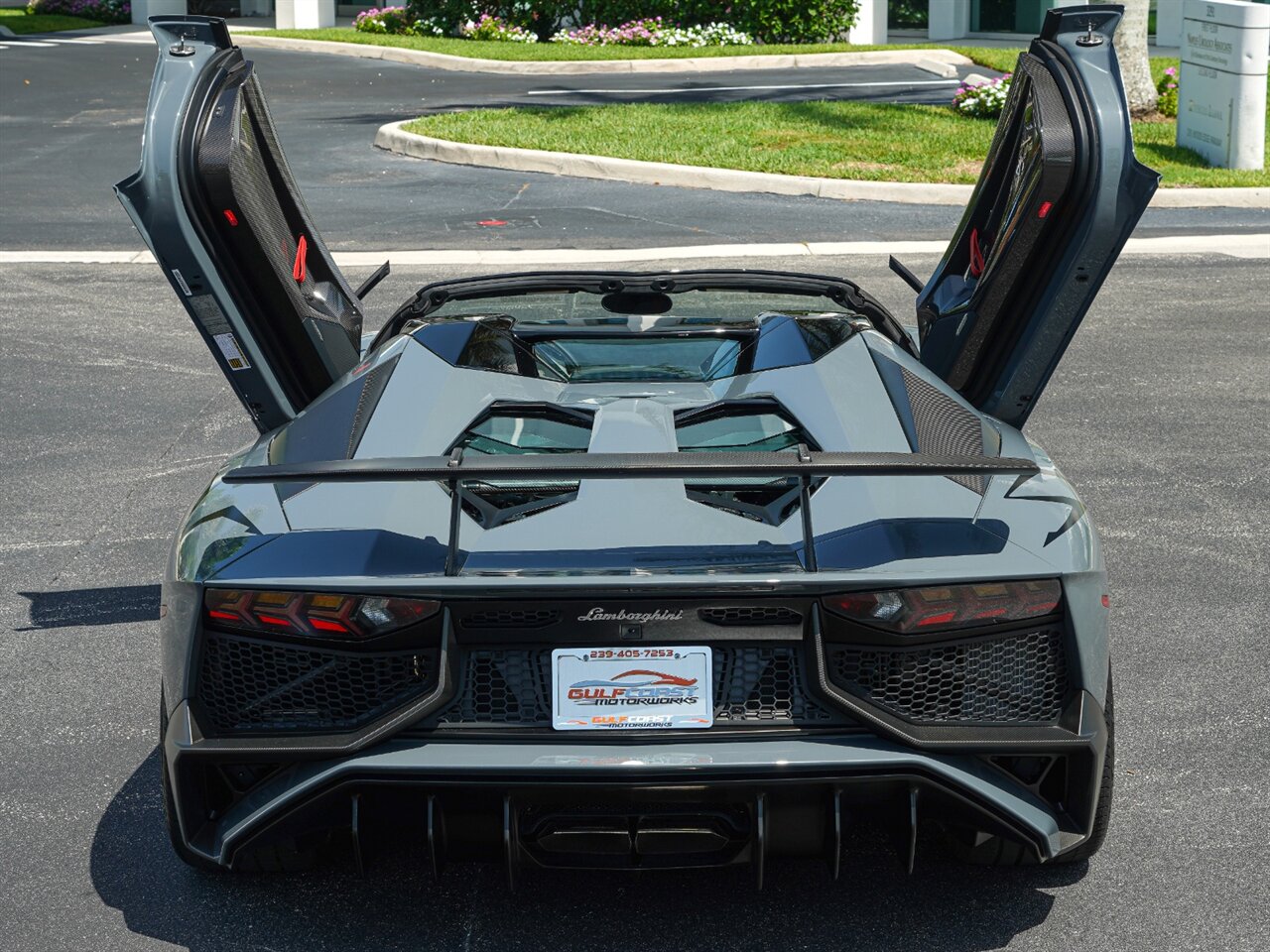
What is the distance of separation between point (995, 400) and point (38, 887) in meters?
2.76

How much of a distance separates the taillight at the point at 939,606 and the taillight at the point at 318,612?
83cm

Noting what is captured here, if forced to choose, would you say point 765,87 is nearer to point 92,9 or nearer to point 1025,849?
point 1025,849

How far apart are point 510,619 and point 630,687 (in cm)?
27

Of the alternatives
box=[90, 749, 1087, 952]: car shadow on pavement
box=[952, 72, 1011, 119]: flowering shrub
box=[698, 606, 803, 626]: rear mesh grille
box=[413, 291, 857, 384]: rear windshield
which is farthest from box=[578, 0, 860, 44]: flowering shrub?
box=[698, 606, 803, 626]: rear mesh grille

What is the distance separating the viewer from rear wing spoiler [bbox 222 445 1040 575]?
2.95m

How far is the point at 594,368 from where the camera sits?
4.60m

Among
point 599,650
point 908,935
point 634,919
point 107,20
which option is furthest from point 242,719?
point 107,20

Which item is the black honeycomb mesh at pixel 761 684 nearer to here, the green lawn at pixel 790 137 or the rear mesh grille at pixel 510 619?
the rear mesh grille at pixel 510 619

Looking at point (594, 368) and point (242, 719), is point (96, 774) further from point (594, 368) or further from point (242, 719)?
point (594, 368)

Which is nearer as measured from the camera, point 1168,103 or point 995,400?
point 995,400

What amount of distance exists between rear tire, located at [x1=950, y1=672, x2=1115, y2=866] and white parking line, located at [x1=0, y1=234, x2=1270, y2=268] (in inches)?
328

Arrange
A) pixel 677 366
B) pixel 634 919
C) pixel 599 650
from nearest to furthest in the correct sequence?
pixel 599 650 < pixel 634 919 < pixel 677 366

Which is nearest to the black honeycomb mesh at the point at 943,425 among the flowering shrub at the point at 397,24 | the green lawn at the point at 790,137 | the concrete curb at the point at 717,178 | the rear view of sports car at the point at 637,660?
the rear view of sports car at the point at 637,660

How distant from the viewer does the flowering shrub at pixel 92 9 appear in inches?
1420
